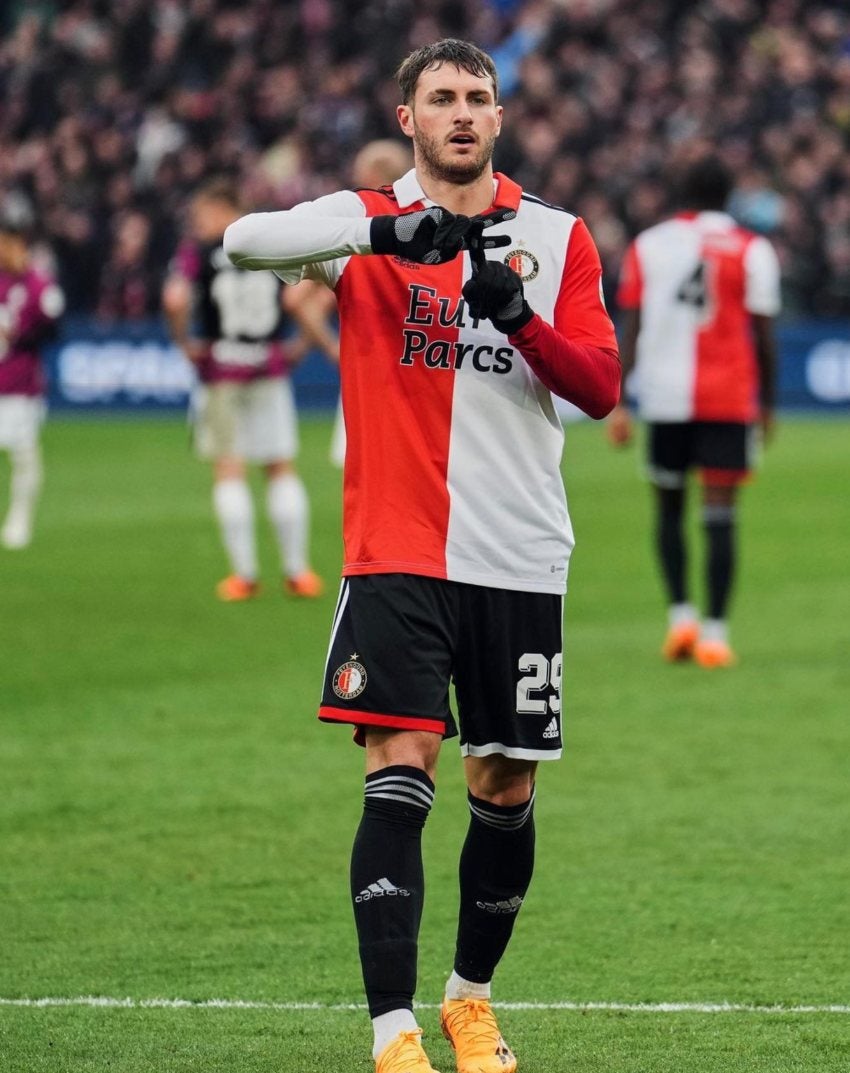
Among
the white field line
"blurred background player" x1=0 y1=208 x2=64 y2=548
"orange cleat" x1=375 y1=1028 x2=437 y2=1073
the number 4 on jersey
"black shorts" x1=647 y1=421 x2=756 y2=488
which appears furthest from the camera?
"blurred background player" x1=0 y1=208 x2=64 y2=548

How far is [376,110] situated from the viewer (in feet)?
89.7

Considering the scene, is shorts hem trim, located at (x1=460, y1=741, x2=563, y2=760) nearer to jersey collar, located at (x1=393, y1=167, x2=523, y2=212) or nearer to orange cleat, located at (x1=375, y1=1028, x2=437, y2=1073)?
orange cleat, located at (x1=375, y1=1028, x2=437, y2=1073)

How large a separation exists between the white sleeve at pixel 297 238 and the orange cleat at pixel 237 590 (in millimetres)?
7712

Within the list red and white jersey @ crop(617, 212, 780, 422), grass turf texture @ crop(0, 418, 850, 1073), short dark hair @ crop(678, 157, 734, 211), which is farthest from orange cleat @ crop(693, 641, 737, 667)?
short dark hair @ crop(678, 157, 734, 211)

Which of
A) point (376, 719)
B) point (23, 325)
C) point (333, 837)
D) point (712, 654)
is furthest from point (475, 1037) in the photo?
point (23, 325)

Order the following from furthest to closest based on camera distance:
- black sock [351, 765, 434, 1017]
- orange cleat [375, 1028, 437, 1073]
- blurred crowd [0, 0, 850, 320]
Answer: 1. blurred crowd [0, 0, 850, 320]
2. black sock [351, 765, 434, 1017]
3. orange cleat [375, 1028, 437, 1073]

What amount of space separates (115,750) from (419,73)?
4143 millimetres

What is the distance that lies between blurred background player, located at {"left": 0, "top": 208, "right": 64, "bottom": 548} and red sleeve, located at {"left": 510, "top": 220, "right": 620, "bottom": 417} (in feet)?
35.4

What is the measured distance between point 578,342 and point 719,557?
5585 millimetres

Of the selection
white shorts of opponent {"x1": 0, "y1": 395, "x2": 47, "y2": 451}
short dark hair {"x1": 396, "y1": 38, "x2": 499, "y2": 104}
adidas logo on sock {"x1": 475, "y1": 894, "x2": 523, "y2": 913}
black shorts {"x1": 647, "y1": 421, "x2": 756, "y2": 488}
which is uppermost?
short dark hair {"x1": 396, "y1": 38, "x2": 499, "y2": 104}

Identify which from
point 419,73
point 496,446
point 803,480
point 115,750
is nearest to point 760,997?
point 496,446

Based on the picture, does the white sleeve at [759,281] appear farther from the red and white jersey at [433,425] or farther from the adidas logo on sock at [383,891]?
the adidas logo on sock at [383,891]

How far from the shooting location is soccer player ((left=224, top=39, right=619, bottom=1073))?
13.4ft

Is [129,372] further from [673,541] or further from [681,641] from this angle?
[681,641]
